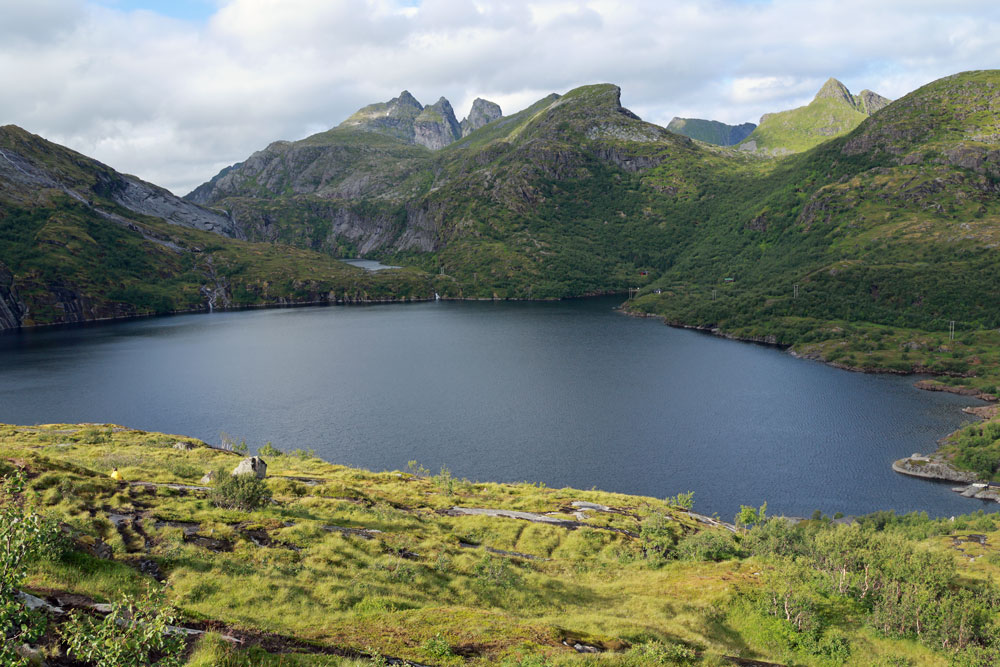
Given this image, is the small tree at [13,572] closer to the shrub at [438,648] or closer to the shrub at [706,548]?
the shrub at [438,648]

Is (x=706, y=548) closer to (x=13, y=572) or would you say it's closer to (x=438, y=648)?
(x=438, y=648)

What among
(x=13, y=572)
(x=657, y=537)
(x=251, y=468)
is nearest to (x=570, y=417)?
(x=657, y=537)

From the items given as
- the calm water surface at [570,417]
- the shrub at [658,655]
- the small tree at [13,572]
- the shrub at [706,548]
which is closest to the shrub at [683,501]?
the calm water surface at [570,417]

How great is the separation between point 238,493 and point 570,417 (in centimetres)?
10790

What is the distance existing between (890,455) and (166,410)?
177346 millimetres

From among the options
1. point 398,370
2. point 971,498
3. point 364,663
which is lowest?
point 971,498

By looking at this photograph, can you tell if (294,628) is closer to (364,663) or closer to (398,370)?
(364,663)

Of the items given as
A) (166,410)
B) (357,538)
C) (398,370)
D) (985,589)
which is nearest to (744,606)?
(985,589)

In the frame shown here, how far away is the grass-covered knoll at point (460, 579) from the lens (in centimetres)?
2197

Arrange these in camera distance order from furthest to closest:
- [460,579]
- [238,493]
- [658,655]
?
[238,493]
[460,579]
[658,655]

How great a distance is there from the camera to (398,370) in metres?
189

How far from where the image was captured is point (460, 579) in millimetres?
33531

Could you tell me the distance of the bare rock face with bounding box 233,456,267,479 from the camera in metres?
44.8

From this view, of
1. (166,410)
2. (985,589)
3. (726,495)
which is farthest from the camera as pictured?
(166,410)
